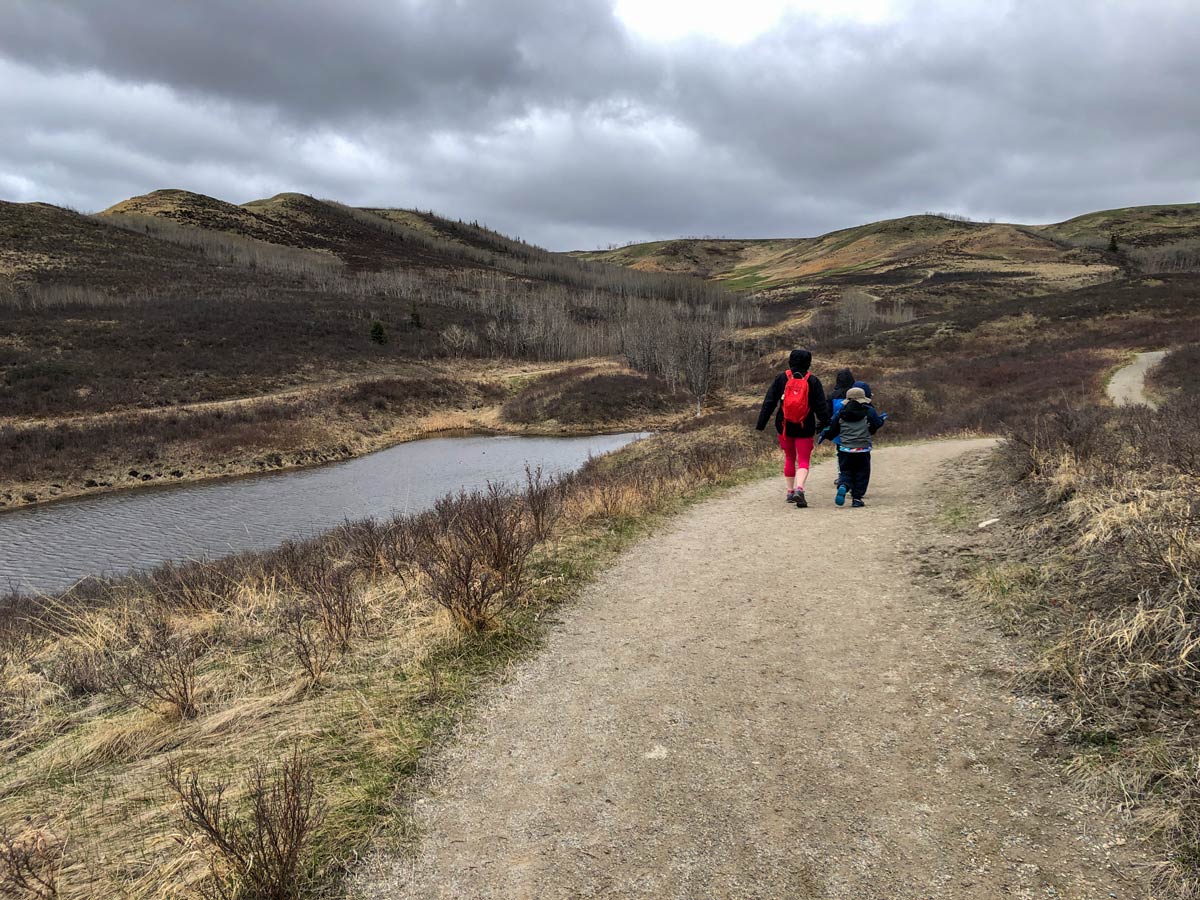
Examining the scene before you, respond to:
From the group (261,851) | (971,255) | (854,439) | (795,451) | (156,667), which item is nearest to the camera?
(261,851)

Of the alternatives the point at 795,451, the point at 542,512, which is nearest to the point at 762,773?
the point at 542,512

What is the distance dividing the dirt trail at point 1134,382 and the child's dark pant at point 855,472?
38.0ft

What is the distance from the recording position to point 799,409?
8922 millimetres

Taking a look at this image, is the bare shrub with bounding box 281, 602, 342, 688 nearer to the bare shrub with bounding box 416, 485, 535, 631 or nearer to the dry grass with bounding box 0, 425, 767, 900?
the dry grass with bounding box 0, 425, 767, 900

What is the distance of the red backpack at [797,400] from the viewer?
8.91 meters

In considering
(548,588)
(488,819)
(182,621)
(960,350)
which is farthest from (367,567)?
(960,350)

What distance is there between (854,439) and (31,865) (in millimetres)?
9309

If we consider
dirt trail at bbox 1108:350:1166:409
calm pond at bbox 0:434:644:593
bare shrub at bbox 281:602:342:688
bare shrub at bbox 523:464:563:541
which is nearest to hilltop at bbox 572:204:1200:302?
dirt trail at bbox 1108:350:1166:409

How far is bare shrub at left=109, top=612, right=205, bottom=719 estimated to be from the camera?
14.7 ft

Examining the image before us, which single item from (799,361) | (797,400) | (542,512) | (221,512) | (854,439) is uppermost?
(799,361)

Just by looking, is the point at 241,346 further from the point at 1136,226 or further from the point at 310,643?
the point at 1136,226

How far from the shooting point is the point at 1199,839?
7.75 feet

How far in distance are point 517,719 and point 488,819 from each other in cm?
97

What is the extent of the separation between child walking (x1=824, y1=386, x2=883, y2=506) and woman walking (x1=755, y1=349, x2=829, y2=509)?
0.94ft
